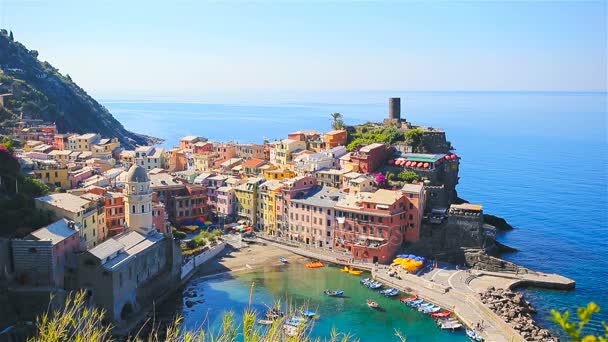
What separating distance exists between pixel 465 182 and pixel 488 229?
4167 cm

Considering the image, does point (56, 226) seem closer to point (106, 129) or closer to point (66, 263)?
point (66, 263)

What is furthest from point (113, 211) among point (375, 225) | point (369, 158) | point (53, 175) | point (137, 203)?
point (369, 158)

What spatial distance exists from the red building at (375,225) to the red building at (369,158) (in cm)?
691

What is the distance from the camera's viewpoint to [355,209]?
48.8 metres

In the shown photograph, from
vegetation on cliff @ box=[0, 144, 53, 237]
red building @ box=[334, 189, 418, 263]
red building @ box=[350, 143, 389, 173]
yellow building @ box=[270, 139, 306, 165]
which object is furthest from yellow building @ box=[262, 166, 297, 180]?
vegetation on cliff @ box=[0, 144, 53, 237]

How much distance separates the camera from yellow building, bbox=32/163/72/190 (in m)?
49.1

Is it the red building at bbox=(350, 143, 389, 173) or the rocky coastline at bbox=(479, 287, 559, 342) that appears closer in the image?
the rocky coastline at bbox=(479, 287, 559, 342)

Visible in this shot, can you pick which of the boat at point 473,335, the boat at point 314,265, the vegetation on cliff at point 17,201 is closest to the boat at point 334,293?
the boat at point 314,265

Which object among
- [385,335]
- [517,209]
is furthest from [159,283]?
[517,209]

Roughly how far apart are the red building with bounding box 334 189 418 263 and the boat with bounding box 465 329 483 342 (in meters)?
12.9

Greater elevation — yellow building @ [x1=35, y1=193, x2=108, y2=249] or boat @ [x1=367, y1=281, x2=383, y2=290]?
yellow building @ [x1=35, y1=193, x2=108, y2=249]

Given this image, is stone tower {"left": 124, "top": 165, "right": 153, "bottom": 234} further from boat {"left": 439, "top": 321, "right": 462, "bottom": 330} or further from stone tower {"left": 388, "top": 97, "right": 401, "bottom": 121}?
stone tower {"left": 388, "top": 97, "right": 401, "bottom": 121}

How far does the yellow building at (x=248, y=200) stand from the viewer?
57.3 meters

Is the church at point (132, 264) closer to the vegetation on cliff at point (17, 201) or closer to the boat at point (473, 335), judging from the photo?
the vegetation on cliff at point (17, 201)
